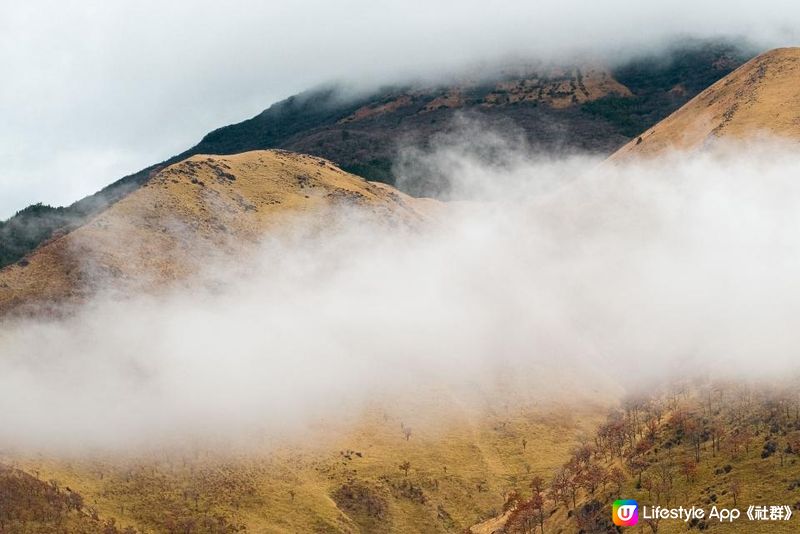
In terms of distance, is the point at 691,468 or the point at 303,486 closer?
the point at 691,468

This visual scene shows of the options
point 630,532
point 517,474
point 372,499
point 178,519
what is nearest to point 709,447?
point 630,532

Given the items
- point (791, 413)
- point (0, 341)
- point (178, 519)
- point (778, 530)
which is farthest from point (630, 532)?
point (0, 341)

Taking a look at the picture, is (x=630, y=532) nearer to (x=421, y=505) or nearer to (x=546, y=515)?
(x=546, y=515)

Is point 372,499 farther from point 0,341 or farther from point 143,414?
point 0,341

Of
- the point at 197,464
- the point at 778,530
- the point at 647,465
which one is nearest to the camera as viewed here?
the point at 778,530

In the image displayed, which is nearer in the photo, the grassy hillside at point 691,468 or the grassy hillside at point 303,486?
the grassy hillside at point 691,468

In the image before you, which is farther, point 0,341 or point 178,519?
point 0,341

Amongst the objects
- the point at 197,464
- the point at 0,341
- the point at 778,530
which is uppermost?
the point at 0,341

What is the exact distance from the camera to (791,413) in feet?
467

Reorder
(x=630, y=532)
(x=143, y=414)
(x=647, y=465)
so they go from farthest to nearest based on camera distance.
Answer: (x=143, y=414)
(x=647, y=465)
(x=630, y=532)

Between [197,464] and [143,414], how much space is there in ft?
88.7

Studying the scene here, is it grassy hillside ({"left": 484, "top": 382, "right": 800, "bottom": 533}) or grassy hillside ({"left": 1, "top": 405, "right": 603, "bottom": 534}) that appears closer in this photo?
grassy hillside ({"left": 484, "top": 382, "right": 800, "bottom": 533})

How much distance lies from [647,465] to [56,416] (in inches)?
5600

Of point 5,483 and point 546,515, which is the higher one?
point 5,483
